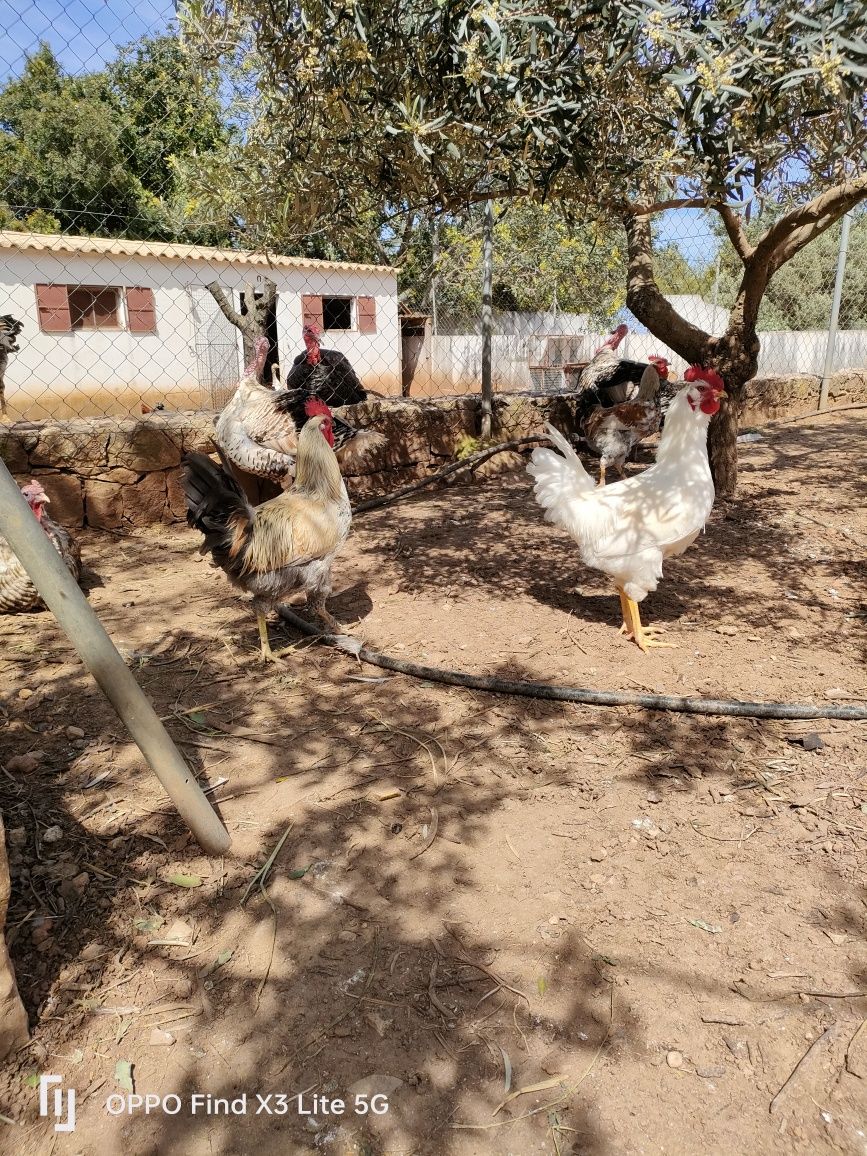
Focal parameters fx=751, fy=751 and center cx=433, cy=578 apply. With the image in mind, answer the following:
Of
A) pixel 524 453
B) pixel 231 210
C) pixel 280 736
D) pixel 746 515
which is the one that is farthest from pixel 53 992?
pixel 524 453

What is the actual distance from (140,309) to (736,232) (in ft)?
39.0

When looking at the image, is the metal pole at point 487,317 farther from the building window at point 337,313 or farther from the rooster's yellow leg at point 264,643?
the building window at point 337,313

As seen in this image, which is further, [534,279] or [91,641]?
[534,279]

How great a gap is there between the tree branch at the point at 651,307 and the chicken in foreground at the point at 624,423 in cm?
107

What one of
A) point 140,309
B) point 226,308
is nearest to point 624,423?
point 226,308

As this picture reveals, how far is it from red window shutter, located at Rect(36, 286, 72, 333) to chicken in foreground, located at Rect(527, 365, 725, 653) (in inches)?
490

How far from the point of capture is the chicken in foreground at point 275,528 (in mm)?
3785

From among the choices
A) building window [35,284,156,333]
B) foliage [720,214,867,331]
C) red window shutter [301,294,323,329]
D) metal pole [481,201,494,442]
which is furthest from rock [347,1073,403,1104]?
foliage [720,214,867,331]

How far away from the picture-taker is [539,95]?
8.10 ft

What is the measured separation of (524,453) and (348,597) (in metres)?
4.00

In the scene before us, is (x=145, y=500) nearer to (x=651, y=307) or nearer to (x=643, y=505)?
(x=643, y=505)

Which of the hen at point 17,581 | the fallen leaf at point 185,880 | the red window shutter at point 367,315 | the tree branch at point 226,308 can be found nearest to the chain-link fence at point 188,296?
the red window shutter at point 367,315

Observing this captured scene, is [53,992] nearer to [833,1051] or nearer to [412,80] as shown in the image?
[833,1051]

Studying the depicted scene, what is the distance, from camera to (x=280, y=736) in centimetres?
319
